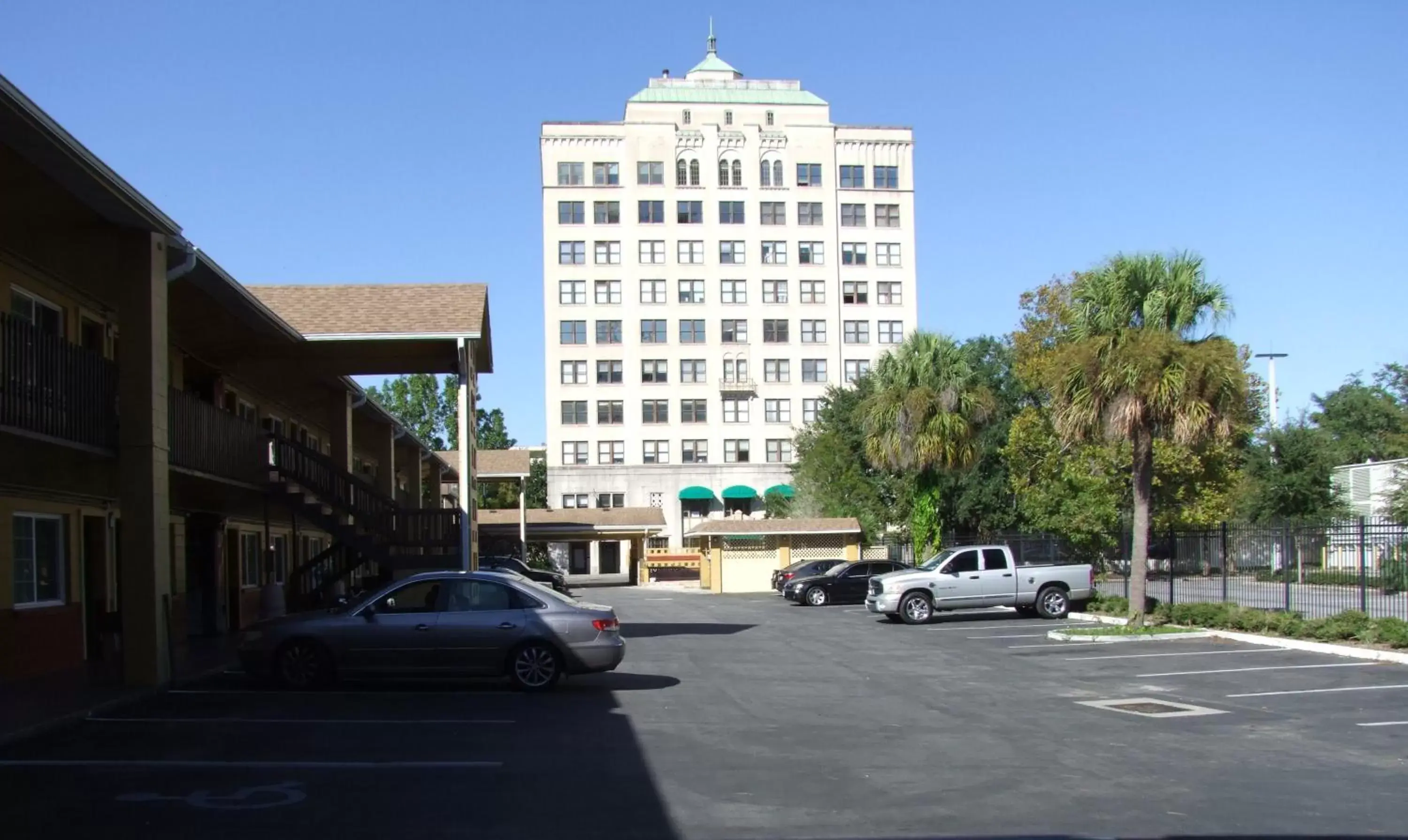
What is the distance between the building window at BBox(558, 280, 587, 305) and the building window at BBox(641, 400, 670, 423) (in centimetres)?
775

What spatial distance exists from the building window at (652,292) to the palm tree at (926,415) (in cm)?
4319

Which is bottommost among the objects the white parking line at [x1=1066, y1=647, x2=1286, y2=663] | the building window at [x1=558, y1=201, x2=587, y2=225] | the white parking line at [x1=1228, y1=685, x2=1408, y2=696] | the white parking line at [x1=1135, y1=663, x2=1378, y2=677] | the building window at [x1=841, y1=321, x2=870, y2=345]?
the white parking line at [x1=1066, y1=647, x2=1286, y2=663]

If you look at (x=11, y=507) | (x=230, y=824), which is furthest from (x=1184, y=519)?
(x=230, y=824)

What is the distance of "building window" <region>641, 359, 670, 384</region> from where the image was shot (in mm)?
81188

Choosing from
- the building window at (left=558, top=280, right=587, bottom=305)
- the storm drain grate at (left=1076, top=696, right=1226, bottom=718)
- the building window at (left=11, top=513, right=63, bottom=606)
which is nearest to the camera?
the storm drain grate at (left=1076, top=696, right=1226, bottom=718)

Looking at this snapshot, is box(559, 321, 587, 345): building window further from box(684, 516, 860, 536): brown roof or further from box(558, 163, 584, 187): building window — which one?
box(684, 516, 860, 536): brown roof

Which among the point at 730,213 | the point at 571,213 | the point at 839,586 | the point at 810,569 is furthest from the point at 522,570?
the point at 730,213

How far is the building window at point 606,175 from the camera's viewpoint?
80.6m

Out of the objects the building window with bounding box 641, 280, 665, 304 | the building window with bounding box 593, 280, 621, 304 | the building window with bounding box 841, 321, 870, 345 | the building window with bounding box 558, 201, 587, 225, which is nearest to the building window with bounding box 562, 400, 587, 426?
the building window with bounding box 593, 280, 621, 304

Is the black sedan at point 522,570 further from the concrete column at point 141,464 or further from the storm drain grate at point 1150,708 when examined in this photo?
the storm drain grate at point 1150,708

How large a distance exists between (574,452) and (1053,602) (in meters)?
53.5

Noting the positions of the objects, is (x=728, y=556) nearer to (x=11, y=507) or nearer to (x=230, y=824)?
(x=11, y=507)

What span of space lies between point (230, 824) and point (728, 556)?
44.2m

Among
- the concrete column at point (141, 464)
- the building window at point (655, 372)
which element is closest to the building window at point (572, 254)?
the building window at point (655, 372)
